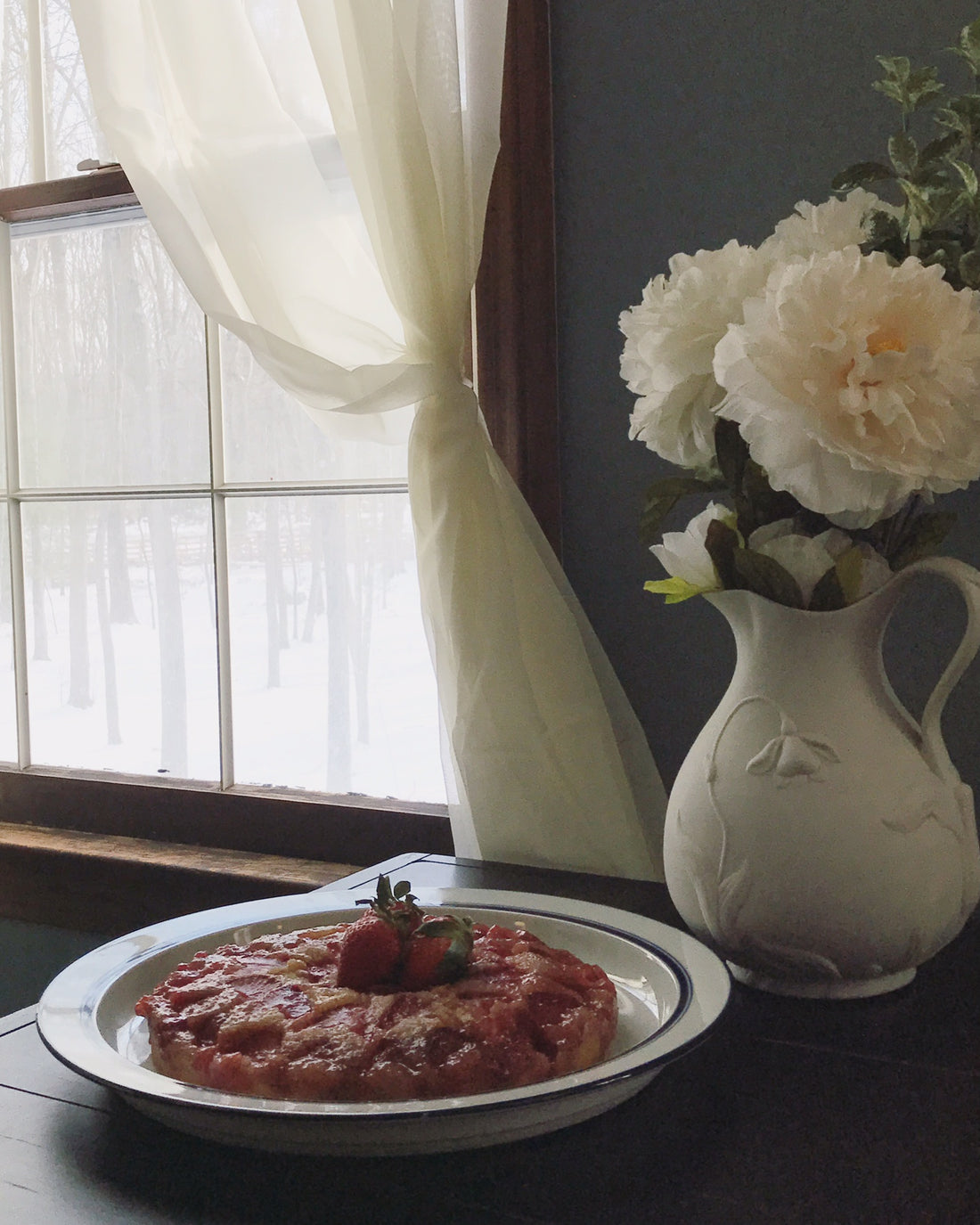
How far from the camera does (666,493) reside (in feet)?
3.21

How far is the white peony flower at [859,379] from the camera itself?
2.66ft

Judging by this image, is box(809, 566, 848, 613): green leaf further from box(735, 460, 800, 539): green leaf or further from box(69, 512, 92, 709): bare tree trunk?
box(69, 512, 92, 709): bare tree trunk

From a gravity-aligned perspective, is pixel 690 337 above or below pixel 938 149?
below

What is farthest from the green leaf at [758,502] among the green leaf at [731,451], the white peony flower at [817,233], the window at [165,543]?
the window at [165,543]

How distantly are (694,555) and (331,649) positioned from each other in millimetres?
976

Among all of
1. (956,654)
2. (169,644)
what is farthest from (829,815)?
(169,644)

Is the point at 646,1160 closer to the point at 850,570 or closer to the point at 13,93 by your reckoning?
the point at 850,570

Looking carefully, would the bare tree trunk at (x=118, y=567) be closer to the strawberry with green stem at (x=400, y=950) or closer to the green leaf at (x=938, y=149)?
the strawberry with green stem at (x=400, y=950)

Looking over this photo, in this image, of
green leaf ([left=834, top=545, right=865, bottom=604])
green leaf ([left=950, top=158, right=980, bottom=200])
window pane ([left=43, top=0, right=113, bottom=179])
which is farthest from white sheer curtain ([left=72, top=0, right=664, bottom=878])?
green leaf ([left=950, top=158, right=980, bottom=200])

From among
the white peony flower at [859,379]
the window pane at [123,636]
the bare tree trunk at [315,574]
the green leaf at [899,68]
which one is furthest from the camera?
the window pane at [123,636]

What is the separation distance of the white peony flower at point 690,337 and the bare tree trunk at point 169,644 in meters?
1.16

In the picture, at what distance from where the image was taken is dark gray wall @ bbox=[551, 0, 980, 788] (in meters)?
1.37

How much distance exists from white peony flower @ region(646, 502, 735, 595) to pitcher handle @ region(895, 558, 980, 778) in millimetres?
130

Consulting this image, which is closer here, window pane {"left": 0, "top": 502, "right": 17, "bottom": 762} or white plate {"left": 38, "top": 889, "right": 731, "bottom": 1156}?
white plate {"left": 38, "top": 889, "right": 731, "bottom": 1156}
